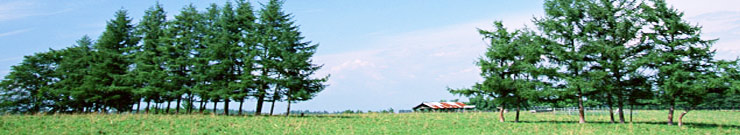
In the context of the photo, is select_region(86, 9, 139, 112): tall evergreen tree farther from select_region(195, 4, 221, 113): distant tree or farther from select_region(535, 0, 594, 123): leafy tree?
select_region(535, 0, 594, 123): leafy tree

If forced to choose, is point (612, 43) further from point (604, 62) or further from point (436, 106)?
point (436, 106)

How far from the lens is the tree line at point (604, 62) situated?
22.1 m

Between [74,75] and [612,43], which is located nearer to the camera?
[612,43]

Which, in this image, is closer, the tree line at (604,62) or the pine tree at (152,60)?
the tree line at (604,62)

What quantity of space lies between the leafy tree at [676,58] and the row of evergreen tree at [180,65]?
18914mm

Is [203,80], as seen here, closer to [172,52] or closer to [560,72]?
[172,52]

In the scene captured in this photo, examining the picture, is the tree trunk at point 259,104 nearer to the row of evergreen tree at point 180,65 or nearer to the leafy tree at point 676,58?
the row of evergreen tree at point 180,65

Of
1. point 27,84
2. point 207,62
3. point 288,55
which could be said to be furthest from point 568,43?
point 27,84

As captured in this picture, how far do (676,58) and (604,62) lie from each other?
10.3 ft

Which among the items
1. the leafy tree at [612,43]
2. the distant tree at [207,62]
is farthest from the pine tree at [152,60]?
the leafy tree at [612,43]

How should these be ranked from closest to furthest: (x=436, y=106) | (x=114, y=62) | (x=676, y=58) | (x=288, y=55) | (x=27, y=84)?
1. (x=676, y=58)
2. (x=288, y=55)
3. (x=114, y=62)
4. (x=27, y=84)
5. (x=436, y=106)

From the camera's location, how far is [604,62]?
76.9ft

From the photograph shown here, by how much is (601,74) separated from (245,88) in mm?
20414

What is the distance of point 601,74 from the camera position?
22875mm
